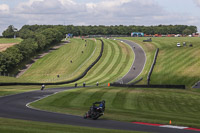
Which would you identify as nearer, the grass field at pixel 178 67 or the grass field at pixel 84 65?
the grass field at pixel 178 67

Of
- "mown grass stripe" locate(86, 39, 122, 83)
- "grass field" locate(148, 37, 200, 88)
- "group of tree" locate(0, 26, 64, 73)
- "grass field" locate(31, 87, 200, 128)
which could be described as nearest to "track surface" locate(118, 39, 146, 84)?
"grass field" locate(148, 37, 200, 88)

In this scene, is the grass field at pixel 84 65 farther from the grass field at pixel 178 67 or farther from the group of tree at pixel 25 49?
the grass field at pixel 178 67

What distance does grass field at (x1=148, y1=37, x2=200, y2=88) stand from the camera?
8419 centimetres

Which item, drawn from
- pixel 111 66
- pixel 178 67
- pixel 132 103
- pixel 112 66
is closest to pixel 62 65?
pixel 111 66

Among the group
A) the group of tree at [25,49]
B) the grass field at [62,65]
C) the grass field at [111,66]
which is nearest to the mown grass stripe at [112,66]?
the grass field at [111,66]

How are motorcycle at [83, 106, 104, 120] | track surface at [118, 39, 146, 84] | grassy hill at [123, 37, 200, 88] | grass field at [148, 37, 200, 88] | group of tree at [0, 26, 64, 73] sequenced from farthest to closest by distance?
1. group of tree at [0, 26, 64, 73]
2. track surface at [118, 39, 146, 84]
3. grassy hill at [123, 37, 200, 88]
4. grass field at [148, 37, 200, 88]
5. motorcycle at [83, 106, 104, 120]

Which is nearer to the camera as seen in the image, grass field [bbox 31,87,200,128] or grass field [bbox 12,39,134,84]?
grass field [bbox 31,87,200,128]

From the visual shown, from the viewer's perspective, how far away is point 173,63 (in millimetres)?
101750

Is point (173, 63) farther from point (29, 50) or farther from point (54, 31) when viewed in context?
point (54, 31)

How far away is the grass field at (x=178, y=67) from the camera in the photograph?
8419 centimetres

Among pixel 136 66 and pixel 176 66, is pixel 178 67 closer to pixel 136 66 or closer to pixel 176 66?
pixel 176 66

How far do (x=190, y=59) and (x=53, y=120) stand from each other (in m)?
81.1

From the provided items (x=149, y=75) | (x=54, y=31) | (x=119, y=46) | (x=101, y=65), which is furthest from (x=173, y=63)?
(x=54, y=31)

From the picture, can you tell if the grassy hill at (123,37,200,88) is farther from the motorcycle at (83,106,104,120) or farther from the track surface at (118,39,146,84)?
the motorcycle at (83,106,104,120)
